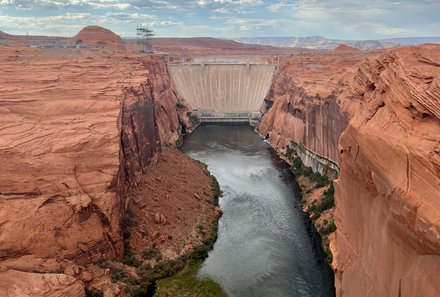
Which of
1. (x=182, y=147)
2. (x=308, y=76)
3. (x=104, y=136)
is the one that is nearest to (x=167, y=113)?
(x=182, y=147)

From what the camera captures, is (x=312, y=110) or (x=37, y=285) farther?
(x=312, y=110)

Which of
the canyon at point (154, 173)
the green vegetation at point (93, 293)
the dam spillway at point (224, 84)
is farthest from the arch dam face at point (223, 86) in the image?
the green vegetation at point (93, 293)

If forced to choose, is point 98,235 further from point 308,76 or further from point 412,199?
point 308,76

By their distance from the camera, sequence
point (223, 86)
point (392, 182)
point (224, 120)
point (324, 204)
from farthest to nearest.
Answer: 1. point (223, 86)
2. point (224, 120)
3. point (324, 204)
4. point (392, 182)

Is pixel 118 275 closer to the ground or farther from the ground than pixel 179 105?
closer to the ground

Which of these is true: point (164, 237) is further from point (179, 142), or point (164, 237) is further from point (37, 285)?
point (179, 142)

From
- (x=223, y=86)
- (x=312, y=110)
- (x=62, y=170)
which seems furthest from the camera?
(x=223, y=86)

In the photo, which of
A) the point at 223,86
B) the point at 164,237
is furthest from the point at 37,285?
the point at 223,86

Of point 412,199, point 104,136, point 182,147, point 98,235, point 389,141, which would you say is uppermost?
point 389,141
